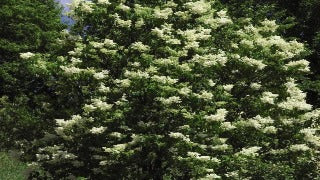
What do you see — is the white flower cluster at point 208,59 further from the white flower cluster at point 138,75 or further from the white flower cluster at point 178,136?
the white flower cluster at point 178,136

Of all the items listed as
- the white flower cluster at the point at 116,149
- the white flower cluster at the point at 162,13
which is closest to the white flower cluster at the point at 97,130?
the white flower cluster at the point at 116,149

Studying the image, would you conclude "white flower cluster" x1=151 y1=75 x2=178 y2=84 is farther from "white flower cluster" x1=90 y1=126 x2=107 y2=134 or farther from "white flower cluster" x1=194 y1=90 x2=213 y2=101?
"white flower cluster" x1=90 y1=126 x2=107 y2=134

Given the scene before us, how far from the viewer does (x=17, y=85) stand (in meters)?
52.1

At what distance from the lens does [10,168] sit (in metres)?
37.2

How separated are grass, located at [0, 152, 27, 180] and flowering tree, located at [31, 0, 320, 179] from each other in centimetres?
1003

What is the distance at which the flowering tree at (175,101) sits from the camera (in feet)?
69.8

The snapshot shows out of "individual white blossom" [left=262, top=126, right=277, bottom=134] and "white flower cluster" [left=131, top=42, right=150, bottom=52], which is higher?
"white flower cluster" [left=131, top=42, right=150, bottom=52]

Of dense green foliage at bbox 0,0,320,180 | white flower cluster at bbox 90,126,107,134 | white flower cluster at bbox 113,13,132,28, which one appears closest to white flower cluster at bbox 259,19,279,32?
dense green foliage at bbox 0,0,320,180

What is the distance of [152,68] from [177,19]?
437 centimetres

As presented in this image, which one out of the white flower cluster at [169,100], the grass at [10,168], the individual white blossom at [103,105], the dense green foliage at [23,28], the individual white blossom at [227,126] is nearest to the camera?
the white flower cluster at [169,100]

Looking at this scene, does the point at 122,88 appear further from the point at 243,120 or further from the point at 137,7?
the point at 243,120

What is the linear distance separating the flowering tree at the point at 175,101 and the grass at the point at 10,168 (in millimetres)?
10026

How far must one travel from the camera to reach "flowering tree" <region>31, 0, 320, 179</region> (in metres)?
21.3

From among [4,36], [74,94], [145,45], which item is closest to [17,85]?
[4,36]
